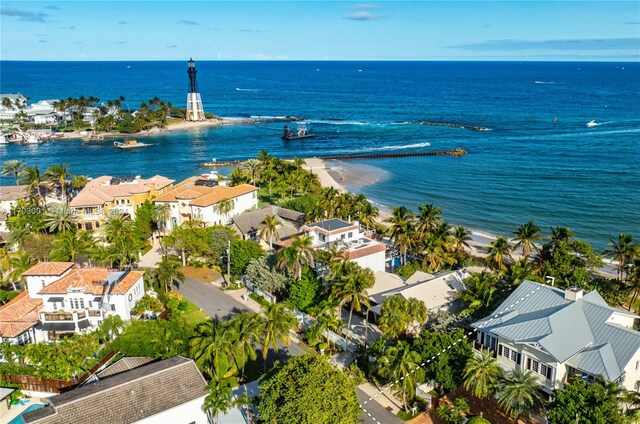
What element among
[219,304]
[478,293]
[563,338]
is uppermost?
[563,338]

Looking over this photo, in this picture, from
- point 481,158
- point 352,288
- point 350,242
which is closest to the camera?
point 352,288

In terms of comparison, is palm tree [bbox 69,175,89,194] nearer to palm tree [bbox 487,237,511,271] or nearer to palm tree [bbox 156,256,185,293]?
palm tree [bbox 156,256,185,293]

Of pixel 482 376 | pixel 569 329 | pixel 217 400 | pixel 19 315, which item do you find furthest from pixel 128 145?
pixel 569 329

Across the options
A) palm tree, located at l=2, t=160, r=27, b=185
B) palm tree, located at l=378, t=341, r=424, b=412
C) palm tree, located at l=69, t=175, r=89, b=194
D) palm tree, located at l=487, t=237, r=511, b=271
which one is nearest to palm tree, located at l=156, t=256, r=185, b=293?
palm tree, located at l=378, t=341, r=424, b=412

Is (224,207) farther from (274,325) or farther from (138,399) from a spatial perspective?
(138,399)

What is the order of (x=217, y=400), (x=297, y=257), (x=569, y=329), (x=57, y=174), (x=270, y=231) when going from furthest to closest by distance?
(x=57, y=174), (x=270, y=231), (x=297, y=257), (x=569, y=329), (x=217, y=400)

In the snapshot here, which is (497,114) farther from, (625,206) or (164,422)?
(164,422)
